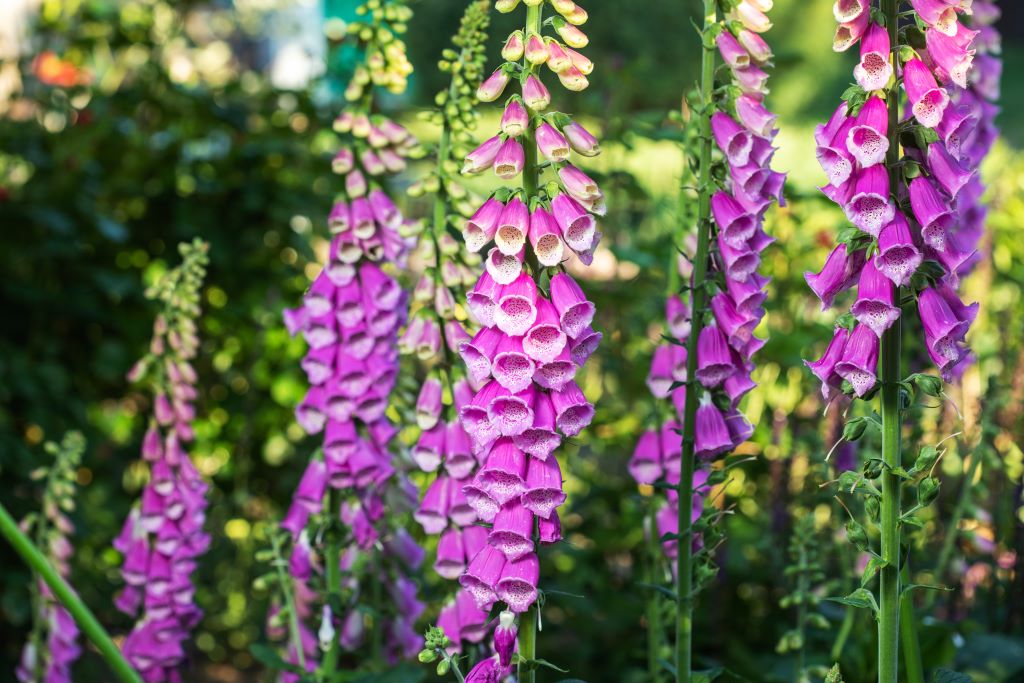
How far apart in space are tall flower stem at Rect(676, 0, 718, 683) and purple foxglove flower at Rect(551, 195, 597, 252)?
1.17 ft

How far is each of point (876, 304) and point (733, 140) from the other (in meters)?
0.43

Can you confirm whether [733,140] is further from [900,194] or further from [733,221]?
[900,194]

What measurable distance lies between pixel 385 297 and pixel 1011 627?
181 cm

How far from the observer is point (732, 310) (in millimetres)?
1990

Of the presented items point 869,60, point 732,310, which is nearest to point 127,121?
point 732,310

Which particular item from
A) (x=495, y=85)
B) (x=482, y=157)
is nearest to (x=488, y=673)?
(x=482, y=157)

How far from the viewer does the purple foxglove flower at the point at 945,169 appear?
5.52 ft

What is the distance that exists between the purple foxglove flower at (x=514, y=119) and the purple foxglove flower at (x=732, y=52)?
1.52ft

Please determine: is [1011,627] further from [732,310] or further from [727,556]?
[732,310]

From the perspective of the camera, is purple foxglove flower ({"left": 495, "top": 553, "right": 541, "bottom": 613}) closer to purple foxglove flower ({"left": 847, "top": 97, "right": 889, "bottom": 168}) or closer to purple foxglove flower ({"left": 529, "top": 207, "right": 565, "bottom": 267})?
purple foxglove flower ({"left": 529, "top": 207, "right": 565, "bottom": 267})

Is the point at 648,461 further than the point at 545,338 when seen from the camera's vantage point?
Yes

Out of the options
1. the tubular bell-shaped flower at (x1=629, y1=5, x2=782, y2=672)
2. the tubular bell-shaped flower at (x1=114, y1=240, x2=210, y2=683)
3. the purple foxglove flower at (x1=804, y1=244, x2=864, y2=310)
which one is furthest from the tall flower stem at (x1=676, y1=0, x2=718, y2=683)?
the tubular bell-shaped flower at (x1=114, y1=240, x2=210, y2=683)

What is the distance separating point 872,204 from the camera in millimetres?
1683

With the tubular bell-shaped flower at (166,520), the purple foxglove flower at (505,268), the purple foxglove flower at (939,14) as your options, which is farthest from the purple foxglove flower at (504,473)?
the tubular bell-shaped flower at (166,520)
